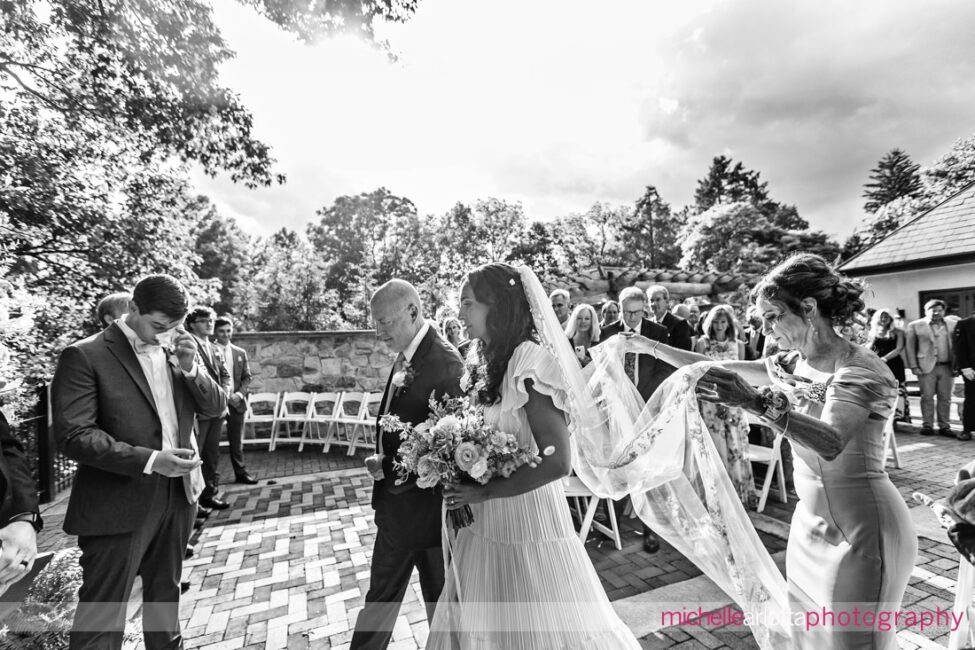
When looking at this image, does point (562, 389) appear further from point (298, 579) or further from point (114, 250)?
point (114, 250)

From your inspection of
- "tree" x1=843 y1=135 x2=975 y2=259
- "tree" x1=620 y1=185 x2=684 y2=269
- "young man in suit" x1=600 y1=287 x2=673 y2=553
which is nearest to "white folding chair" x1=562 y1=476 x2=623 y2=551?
"young man in suit" x1=600 y1=287 x2=673 y2=553

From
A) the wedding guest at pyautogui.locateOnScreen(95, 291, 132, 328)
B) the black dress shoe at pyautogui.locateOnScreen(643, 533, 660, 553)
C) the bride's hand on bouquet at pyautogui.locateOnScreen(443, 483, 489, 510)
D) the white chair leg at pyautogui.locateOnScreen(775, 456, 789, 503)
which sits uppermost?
the wedding guest at pyautogui.locateOnScreen(95, 291, 132, 328)

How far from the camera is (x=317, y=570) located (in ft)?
13.2

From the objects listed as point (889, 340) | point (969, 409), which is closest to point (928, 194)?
point (889, 340)

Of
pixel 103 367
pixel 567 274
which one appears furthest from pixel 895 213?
pixel 103 367

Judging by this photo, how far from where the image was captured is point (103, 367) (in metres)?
2.34

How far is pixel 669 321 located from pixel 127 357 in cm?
539

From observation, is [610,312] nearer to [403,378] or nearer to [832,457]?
[403,378]

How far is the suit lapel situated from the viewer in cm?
239

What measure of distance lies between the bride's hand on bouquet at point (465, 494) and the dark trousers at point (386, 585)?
2.25ft

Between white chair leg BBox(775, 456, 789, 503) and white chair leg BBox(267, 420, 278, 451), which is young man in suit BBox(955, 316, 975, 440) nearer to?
white chair leg BBox(775, 456, 789, 503)

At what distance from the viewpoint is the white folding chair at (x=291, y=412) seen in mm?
8414

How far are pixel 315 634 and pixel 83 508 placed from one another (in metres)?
1.69

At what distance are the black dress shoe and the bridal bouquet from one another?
9.15 feet
